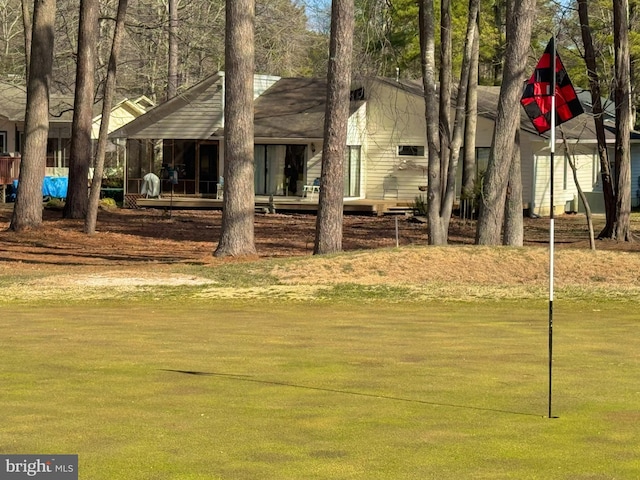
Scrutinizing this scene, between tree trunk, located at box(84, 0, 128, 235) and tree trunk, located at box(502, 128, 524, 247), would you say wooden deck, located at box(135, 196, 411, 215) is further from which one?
tree trunk, located at box(502, 128, 524, 247)

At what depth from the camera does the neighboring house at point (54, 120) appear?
198ft

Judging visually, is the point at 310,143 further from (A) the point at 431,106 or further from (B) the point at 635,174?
(A) the point at 431,106

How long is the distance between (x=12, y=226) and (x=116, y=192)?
17.7 metres

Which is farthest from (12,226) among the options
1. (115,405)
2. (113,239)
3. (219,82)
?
(115,405)

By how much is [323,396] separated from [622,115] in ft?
79.7

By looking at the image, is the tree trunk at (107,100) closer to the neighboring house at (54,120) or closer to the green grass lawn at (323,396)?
the green grass lawn at (323,396)

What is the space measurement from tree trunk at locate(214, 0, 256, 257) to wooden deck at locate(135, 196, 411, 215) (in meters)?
17.9

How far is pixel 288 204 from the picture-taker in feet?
154

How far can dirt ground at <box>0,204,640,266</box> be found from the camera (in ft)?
96.0

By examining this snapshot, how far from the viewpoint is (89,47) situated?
36875 mm

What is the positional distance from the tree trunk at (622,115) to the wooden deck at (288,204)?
12862 mm

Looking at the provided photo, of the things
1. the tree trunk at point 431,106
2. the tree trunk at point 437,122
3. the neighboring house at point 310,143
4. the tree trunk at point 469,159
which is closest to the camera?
the tree trunk at point 431,106

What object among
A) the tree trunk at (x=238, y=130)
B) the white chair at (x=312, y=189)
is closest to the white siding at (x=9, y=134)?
the white chair at (x=312, y=189)

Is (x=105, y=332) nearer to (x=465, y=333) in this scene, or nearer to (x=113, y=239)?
(x=465, y=333)
